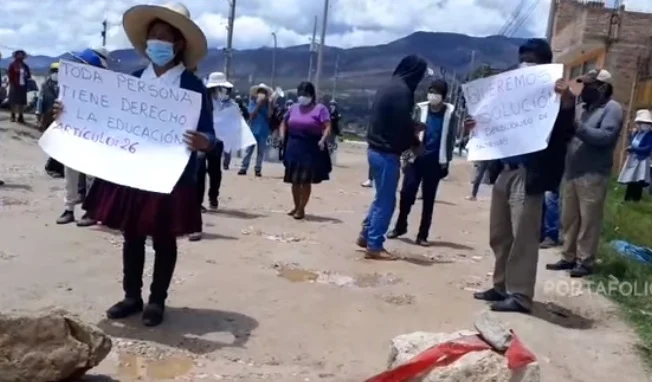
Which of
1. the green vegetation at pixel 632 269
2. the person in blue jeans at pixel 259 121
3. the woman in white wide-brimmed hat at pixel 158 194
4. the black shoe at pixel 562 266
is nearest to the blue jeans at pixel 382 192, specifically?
the black shoe at pixel 562 266

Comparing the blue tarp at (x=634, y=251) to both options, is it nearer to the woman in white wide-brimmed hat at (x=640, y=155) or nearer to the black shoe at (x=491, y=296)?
the black shoe at (x=491, y=296)

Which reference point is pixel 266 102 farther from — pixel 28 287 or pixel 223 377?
pixel 223 377

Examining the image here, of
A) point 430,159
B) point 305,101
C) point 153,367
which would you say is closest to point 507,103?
point 153,367

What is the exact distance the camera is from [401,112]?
924 cm

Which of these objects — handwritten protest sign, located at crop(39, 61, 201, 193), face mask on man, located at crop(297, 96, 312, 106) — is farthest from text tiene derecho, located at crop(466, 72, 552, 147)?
face mask on man, located at crop(297, 96, 312, 106)

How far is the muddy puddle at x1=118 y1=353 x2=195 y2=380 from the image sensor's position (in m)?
5.43

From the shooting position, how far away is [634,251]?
33.2 feet

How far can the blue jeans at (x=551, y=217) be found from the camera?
1112cm

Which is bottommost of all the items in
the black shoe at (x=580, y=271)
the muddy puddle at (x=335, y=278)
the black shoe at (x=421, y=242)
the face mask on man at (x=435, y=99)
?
the black shoe at (x=421, y=242)

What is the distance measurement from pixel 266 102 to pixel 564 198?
1084 centimetres

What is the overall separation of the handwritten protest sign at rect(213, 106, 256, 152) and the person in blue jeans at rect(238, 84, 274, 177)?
630 centimetres

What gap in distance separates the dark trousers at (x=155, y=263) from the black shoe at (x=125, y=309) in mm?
41

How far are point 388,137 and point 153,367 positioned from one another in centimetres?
429

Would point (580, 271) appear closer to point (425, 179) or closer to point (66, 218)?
point (425, 179)
